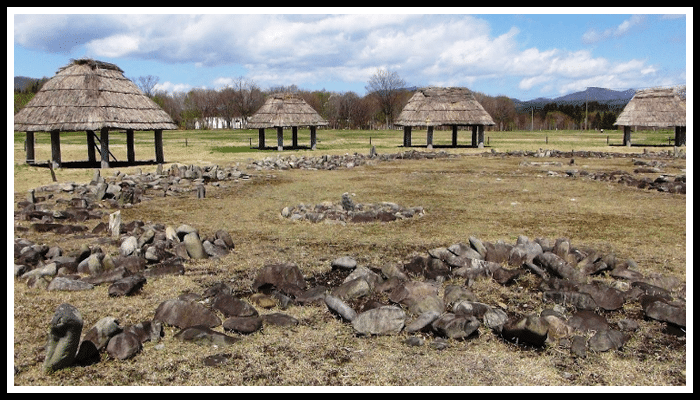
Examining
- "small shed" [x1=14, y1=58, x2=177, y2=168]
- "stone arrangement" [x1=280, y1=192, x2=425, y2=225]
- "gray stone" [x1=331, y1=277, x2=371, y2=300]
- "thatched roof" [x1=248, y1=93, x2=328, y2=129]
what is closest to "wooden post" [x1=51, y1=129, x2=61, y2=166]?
"small shed" [x1=14, y1=58, x2=177, y2=168]

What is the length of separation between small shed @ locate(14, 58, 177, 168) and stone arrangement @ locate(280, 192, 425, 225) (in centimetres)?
1283

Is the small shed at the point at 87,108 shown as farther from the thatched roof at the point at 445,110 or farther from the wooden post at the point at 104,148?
the thatched roof at the point at 445,110

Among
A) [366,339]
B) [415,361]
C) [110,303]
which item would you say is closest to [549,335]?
[415,361]

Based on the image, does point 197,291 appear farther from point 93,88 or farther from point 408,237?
point 93,88

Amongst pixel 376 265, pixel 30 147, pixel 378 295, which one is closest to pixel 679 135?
pixel 376 265

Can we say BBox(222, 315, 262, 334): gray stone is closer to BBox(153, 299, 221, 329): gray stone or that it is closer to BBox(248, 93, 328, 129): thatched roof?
BBox(153, 299, 221, 329): gray stone

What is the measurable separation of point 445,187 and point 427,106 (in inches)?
802

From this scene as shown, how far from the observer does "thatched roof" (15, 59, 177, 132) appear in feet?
70.0

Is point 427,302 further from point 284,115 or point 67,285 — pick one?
point 284,115

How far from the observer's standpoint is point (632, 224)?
11.1 metres

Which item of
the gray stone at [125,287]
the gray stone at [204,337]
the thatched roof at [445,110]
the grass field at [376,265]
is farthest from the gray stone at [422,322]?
the thatched roof at [445,110]

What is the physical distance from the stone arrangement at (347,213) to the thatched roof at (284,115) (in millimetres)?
20545

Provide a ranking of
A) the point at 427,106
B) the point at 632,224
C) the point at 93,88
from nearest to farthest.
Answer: the point at 632,224 → the point at 93,88 → the point at 427,106

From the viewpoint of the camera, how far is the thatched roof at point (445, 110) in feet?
117
